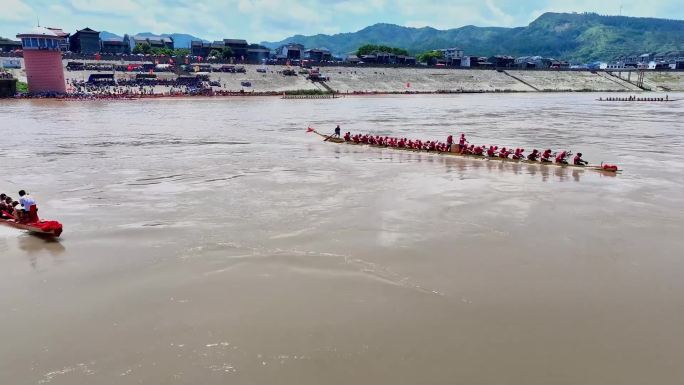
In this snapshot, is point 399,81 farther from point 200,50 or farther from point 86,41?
point 86,41

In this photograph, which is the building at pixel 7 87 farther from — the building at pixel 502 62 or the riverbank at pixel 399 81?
the building at pixel 502 62

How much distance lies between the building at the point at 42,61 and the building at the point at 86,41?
1854 inches

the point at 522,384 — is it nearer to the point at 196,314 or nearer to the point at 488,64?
the point at 196,314

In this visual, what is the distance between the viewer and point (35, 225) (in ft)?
42.4

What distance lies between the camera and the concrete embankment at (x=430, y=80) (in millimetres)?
86500

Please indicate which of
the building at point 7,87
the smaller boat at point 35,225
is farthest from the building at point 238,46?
the smaller boat at point 35,225

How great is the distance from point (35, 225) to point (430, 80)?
342ft

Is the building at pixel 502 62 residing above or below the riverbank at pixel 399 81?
above

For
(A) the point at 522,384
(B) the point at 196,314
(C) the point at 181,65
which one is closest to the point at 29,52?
(C) the point at 181,65

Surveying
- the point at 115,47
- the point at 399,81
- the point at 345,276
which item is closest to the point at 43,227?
the point at 345,276

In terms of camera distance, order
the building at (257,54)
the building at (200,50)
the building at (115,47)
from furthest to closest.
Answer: the building at (257,54) → the building at (200,50) → the building at (115,47)

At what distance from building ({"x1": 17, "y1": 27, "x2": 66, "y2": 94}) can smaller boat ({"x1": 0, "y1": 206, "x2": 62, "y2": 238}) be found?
197 feet

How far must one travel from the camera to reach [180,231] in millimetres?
13328

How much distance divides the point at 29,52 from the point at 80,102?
377 inches
